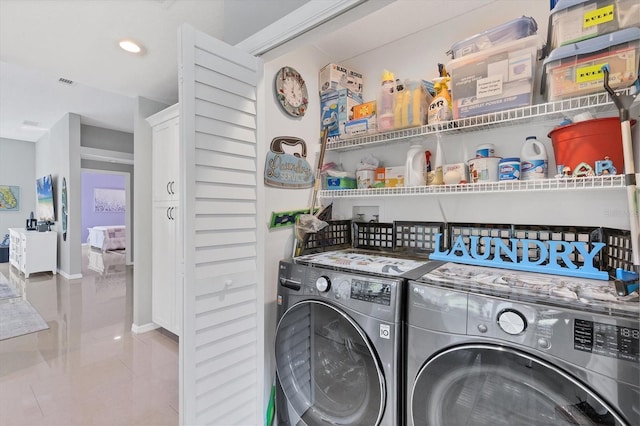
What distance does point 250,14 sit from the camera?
60.8 inches

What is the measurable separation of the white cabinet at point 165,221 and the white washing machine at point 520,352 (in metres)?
2.24

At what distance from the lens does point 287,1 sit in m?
1.38

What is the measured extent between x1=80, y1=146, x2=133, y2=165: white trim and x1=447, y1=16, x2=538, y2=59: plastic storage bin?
237 inches

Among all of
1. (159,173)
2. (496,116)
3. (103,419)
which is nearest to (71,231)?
(159,173)

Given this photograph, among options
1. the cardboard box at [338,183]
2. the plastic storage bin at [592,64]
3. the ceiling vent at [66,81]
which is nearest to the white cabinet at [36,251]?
the ceiling vent at [66,81]

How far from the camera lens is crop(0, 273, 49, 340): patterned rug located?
2852mm

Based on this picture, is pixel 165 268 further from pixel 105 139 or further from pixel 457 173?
pixel 105 139

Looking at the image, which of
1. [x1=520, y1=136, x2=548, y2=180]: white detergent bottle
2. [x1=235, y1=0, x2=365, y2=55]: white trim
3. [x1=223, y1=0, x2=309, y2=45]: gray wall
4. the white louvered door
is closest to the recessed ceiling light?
[x1=223, y1=0, x2=309, y2=45]: gray wall

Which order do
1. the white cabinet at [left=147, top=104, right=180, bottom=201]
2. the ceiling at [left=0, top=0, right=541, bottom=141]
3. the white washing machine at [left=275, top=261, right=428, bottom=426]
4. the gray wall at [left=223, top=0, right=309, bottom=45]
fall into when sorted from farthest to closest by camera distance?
the white cabinet at [left=147, top=104, right=180, bottom=201] < the ceiling at [left=0, top=0, right=541, bottom=141] < the gray wall at [left=223, top=0, right=309, bottom=45] < the white washing machine at [left=275, top=261, right=428, bottom=426]

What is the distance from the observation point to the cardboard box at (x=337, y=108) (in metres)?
1.82

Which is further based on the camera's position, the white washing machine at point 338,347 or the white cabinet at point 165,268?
the white cabinet at point 165,268

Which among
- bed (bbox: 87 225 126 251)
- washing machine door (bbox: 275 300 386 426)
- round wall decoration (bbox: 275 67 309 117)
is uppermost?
round wall decoration (bbox: 275 67 309 117)

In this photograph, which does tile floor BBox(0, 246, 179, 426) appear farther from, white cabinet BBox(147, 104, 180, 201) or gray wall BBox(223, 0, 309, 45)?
gray wall BBox(223, 0, 309, 45)

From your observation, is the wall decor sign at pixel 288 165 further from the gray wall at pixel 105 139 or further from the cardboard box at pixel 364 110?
the gray wall at pixel 105 139
